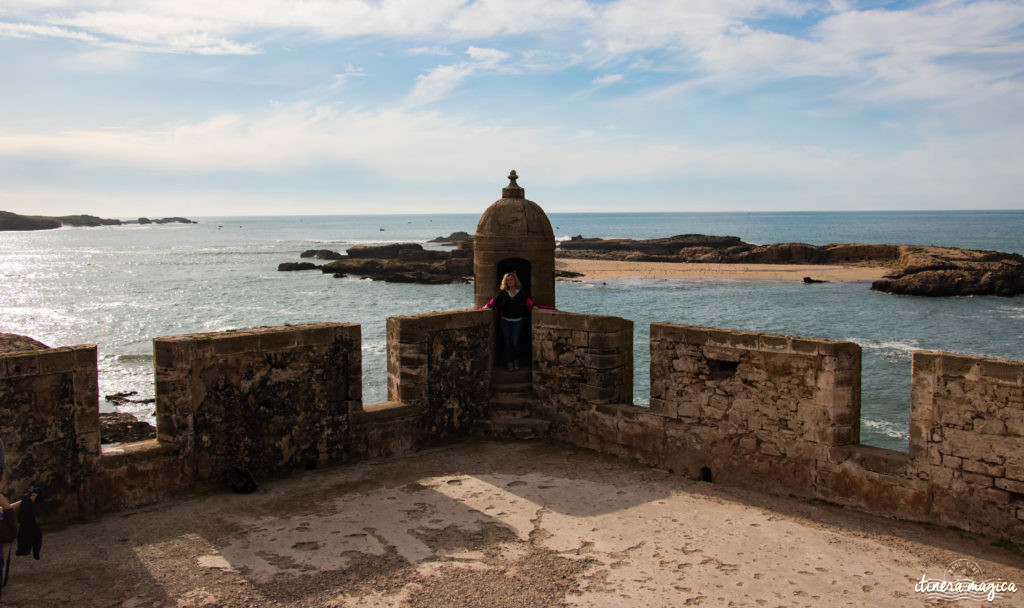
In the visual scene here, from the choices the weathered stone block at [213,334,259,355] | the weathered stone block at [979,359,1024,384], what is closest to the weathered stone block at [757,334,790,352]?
the weathered stone block at [979,359,1024,384]

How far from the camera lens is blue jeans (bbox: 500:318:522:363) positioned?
9742 mm

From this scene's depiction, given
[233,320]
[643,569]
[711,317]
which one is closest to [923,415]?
[643,569]

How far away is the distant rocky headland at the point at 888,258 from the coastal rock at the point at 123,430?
4600 centimetres

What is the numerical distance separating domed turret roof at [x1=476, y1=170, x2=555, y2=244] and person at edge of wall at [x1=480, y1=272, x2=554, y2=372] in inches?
33.5

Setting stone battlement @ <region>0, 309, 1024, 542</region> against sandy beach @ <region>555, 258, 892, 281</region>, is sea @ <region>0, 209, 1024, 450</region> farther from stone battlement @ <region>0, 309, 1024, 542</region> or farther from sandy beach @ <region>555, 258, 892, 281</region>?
stone battlement @ <region>0, 309, 1024, 542</region>

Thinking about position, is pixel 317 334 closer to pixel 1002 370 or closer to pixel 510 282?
pixel 510 282

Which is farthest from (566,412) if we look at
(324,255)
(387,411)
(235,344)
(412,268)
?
(324,255)

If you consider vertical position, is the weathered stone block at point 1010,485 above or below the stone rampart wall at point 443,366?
below

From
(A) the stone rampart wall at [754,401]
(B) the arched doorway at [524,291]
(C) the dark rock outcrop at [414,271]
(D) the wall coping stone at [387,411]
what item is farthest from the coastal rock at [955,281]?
(D) the wall coping stone at [387,411]

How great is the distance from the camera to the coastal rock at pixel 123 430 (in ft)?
50.6

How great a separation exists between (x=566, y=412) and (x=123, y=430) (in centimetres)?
1122

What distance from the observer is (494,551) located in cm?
Answer: 585

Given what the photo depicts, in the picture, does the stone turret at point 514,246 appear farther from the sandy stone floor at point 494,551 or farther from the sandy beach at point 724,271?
the sandy beach at point 724,271

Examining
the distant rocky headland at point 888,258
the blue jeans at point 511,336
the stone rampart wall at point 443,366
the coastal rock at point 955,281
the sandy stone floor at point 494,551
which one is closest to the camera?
the sandy stone floor at point 494,551
